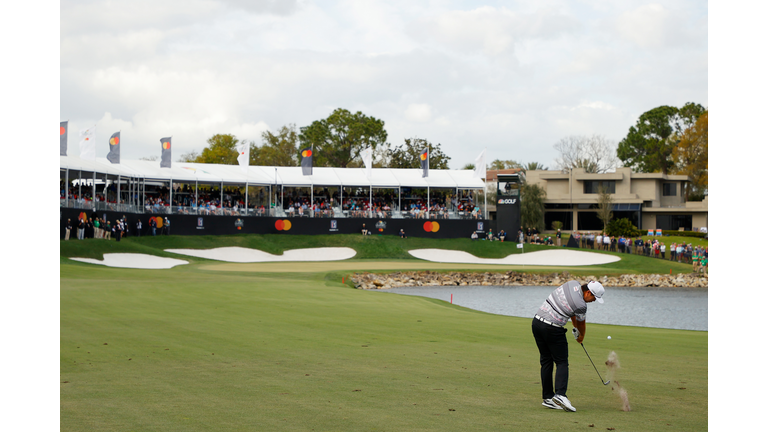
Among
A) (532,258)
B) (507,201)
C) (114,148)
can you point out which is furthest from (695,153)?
(114,148)

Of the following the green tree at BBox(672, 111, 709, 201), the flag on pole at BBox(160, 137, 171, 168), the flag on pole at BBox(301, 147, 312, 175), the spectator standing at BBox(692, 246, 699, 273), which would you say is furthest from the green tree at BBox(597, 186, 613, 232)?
the flag on pole at BBox(160, 137, 171, 168)

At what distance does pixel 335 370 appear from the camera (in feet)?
32.6

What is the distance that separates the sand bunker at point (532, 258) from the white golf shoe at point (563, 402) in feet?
129

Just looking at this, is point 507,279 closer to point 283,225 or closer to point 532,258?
point 532,258

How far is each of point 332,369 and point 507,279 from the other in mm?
28981

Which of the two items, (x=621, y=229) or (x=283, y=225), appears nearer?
(x=283, y=225)

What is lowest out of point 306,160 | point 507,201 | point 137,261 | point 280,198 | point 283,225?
point 137,261

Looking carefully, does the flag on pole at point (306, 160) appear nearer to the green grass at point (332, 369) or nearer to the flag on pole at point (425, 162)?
the flag on pole at point (425, 162)

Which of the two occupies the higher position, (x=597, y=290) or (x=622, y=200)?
(x=622, y=200)

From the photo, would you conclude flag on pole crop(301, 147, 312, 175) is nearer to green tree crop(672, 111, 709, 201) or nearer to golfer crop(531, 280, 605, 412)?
golfer crop(531, 280, 605, 412)

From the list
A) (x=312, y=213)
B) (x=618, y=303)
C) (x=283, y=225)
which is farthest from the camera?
(x=312, y=213)

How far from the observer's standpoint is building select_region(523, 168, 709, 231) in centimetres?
7206

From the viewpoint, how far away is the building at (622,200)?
236 feet
